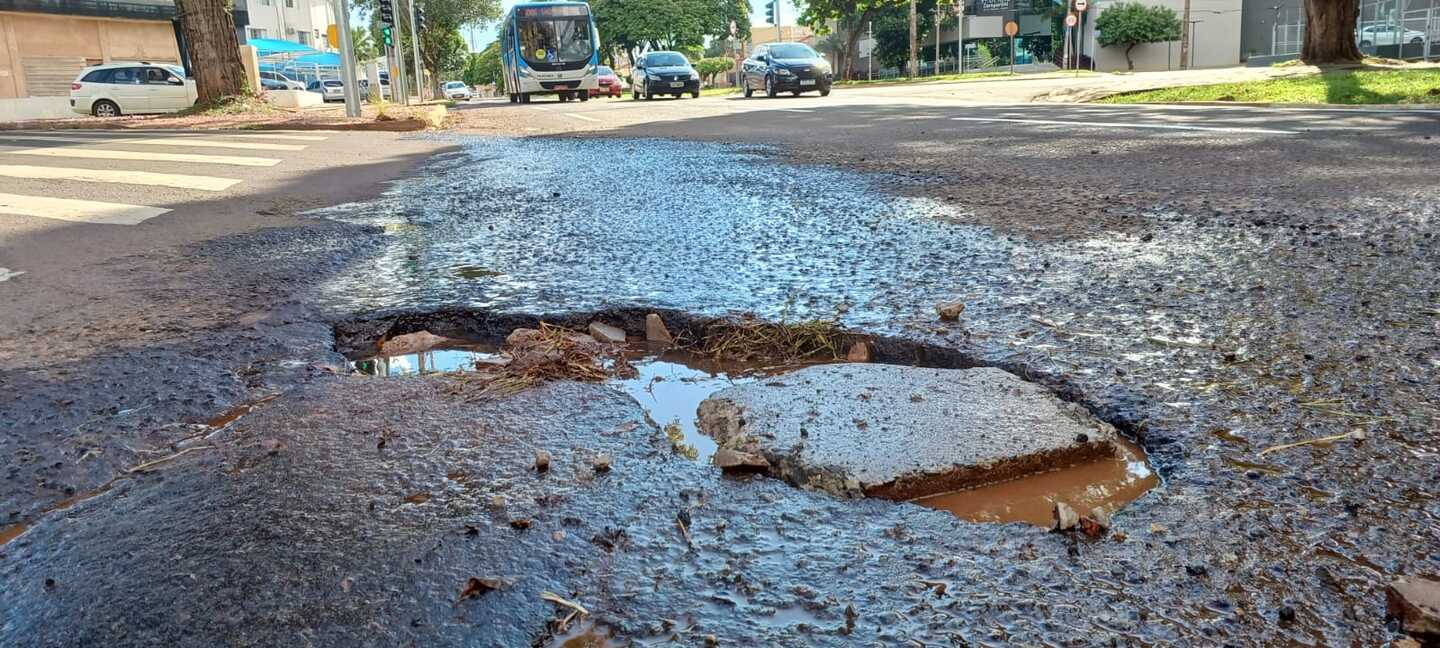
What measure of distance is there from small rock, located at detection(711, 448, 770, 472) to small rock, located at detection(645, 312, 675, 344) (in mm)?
1098

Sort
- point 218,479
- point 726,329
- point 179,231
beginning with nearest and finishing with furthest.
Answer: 1. point 218,479
2. point 726,329
3. point 179,231

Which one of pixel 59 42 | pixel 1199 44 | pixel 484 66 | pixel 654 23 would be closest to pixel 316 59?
pixel 59 42

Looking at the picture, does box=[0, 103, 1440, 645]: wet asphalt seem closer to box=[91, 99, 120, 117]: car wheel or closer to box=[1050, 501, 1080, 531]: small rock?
box=[1050, 501, 1080, 531]: small rock

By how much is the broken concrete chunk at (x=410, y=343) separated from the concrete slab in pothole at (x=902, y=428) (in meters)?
1.15

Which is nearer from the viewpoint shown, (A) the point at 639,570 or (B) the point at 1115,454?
(A) the point at 639,570

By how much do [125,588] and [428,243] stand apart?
3.25m

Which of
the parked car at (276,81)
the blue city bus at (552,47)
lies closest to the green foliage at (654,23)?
the parked car at (276,81)

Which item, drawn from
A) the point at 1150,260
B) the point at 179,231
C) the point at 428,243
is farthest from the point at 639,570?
the point at 179,231

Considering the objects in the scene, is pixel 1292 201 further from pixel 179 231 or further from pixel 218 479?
pixel 179 231

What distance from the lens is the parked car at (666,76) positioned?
91.4 ft

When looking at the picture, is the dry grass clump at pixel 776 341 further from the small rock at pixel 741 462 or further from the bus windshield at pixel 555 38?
the bus windshield at pixel 555 38

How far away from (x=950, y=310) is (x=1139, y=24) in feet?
168

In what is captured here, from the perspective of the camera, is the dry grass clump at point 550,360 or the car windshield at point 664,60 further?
the car windshield at point 664,60

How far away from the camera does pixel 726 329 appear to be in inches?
119
